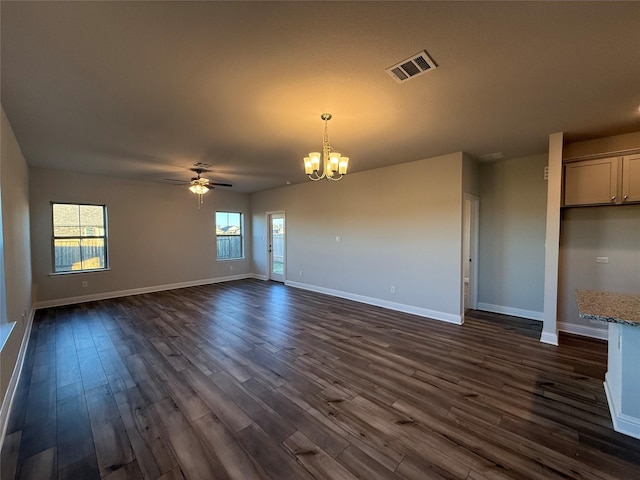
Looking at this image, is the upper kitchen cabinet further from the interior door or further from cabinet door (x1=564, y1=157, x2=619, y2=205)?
the interior door

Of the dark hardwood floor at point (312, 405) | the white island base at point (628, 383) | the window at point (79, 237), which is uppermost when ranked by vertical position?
the window at point (79, 237)

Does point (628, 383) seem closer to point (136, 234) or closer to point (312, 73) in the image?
point (312, 73)

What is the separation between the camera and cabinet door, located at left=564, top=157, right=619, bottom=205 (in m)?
3.31

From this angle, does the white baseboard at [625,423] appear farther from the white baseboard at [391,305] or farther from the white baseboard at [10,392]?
the white baseboard at [10,392]

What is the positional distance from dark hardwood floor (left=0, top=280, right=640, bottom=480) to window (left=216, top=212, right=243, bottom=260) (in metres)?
4.08

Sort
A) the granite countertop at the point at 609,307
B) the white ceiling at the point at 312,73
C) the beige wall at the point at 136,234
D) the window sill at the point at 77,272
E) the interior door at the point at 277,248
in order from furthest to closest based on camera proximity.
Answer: the interior door at the point at 277,248
the window sill at the point at 77,272
the beige wall at the point at 136,234
the granite countertop at the point at 609,307
the white ceiling at the point at 312,73

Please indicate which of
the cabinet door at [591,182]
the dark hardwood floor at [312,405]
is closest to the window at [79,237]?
the dark hardwood floor at [312,405]

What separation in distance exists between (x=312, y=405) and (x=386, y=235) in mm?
3542

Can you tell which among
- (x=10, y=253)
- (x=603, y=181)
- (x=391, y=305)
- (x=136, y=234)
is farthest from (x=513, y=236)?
(x=136, y=234)

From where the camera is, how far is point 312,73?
211 cm

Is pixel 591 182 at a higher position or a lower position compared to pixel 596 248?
higher

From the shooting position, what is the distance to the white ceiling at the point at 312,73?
156 centimetres

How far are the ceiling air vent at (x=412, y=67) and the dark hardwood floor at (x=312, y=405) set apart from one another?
277 cm

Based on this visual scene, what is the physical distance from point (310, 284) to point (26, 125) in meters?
5.47
